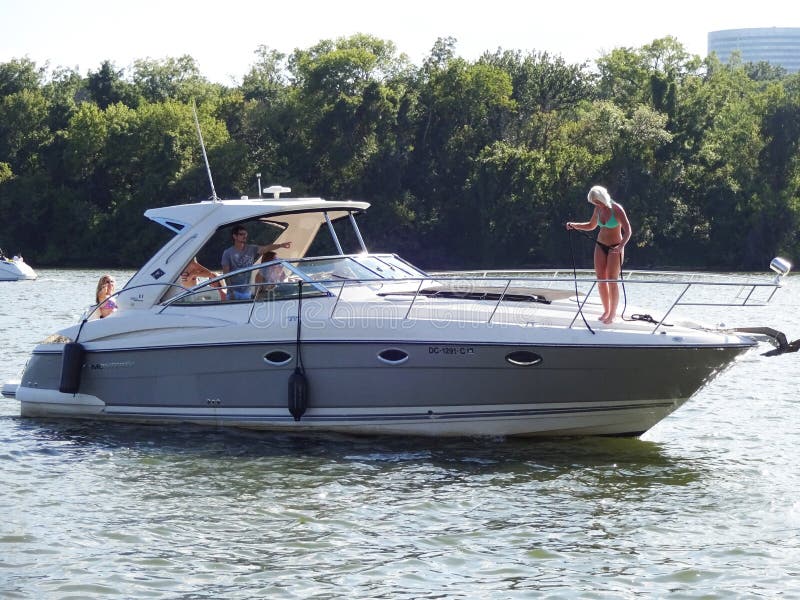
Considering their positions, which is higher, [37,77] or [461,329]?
[37,77]

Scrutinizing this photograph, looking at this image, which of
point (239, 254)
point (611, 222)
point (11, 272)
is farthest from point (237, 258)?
point (11, 272)

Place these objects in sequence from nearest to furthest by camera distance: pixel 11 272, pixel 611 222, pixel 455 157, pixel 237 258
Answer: pixel 611 222
pixel 237 258
pixel 11 272
pixel 455 157

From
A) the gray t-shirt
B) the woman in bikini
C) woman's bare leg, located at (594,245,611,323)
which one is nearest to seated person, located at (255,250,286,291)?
the gray t-shirt

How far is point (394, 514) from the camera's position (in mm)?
9648

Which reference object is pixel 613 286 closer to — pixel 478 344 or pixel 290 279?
pixel 478 344

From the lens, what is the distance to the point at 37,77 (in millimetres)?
80188

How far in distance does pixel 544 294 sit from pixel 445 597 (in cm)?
551

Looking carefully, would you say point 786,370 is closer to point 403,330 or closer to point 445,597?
point 403,330

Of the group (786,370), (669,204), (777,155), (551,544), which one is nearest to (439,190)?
(669,204)

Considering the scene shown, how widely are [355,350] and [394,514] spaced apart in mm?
2416

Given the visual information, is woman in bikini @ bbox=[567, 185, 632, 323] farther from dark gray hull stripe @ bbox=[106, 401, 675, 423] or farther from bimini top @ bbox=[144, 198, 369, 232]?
bimini top @ bbox=[144, 198, 369, 232]

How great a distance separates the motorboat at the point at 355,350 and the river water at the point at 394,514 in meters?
0.34

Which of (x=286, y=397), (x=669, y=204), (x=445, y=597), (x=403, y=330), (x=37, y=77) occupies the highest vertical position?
(x=37, y=77)

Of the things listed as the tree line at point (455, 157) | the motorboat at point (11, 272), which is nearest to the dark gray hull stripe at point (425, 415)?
the motorboat at point (11, 272)
